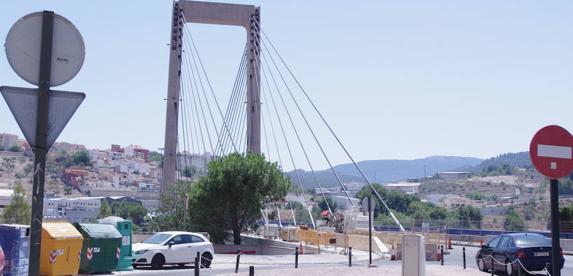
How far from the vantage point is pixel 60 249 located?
1912cm

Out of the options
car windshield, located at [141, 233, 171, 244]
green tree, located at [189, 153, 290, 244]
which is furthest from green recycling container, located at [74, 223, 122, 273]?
green tree, located at [189, 153, 290, 244]

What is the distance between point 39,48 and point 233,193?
42.7 m

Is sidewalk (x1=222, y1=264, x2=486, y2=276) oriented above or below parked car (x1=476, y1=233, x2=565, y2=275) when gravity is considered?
below

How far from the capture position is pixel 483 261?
24156 millimetres

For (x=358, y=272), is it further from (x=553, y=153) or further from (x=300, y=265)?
(x=553, y=153)

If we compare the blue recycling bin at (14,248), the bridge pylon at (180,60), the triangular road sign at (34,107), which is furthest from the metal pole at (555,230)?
the bridge pylon at (180,60)

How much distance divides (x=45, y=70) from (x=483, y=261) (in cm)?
1981

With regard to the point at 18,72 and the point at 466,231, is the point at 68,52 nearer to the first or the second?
the point at 18,72

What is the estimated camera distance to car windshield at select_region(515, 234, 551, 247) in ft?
73.1

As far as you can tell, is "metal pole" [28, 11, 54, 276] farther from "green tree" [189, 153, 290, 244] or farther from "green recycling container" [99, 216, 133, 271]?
"green tree" [189, 153, 290, 244]

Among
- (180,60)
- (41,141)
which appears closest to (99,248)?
(41,141)

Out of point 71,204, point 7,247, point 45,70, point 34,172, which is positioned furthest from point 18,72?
point 71,204

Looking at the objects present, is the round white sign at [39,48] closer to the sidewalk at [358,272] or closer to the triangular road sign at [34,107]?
the triangular road sign at [34,107]

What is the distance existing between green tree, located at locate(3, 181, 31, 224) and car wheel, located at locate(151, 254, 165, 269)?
2039 inches
